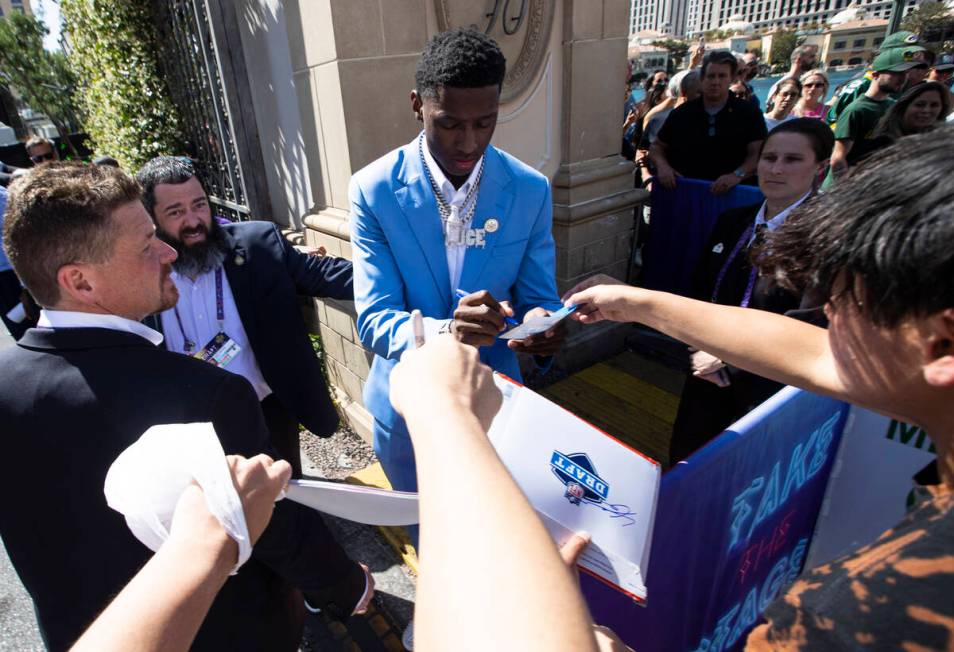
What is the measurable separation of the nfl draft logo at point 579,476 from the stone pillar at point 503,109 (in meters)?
2.26

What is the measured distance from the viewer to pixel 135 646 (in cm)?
80

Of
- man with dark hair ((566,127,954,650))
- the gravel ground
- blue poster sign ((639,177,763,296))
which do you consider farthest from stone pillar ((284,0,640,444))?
man with dark hair ((566,127,954,650))

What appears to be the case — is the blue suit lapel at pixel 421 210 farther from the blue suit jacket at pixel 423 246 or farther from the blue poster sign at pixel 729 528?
the blue poster sign at pixel 729 528

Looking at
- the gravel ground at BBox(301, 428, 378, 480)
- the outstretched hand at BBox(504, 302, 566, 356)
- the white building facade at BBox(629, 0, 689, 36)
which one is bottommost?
the gravel ground at BBox(301, 428, 378, 480)

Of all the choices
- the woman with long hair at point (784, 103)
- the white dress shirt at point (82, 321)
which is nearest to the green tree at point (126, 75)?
the white dress shirt at point (82, 321)

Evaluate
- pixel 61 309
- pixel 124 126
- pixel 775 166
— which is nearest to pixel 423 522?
pixel 61 309

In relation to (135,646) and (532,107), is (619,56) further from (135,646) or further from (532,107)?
(135,646)

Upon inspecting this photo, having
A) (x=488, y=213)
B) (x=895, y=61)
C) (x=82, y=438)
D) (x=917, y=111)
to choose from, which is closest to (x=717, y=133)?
(x=917, y=111)

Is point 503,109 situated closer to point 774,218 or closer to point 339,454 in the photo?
point 774,218

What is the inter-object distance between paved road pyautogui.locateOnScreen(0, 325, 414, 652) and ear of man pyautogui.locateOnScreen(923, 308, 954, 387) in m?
2.50

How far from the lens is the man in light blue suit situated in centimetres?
180

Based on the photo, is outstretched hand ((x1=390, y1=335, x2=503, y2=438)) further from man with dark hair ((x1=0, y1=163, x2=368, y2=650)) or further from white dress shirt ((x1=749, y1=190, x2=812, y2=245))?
white dress shirt ((x1=749, y1=190, x2=812, y2=245))

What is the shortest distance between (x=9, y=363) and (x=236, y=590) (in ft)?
2.81

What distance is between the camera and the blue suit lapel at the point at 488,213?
197cm
